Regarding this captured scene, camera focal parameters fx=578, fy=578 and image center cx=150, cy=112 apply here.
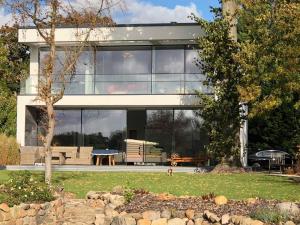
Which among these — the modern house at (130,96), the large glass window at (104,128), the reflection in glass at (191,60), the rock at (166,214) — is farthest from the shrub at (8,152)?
the rock at (166,214)

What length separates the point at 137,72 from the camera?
28859 mm

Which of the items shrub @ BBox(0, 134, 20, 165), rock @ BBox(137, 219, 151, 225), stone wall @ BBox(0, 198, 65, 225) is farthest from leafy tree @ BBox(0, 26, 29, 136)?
rock @ BBox(137, 219, 151, 225)

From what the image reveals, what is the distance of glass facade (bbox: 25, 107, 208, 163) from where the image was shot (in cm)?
2908

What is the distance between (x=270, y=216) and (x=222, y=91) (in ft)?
45.8

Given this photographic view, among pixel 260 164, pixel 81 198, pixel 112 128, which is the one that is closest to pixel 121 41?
Answer: pixel 112 128

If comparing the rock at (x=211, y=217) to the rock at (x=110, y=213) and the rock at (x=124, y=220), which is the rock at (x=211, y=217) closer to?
the rock at (x=124, y=220)

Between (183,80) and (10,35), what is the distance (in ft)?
64.7

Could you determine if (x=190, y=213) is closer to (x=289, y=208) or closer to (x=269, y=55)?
(x=289, y=208)

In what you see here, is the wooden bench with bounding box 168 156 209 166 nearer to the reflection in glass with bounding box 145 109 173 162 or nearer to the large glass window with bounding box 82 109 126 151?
the reflection in glass with bounding box 145 109 173 162

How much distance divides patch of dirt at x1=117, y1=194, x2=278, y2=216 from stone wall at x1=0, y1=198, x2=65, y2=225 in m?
1.28

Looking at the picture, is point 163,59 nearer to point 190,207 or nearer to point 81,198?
point 81,198

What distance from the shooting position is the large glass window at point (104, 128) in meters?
29.5

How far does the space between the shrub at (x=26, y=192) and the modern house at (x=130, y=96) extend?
15.7 metres

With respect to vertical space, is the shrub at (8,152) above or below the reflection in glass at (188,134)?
below
